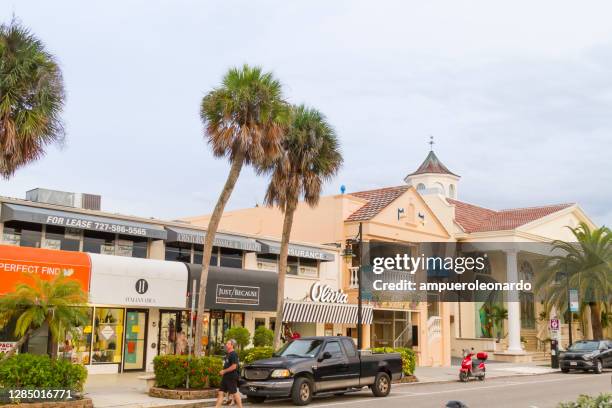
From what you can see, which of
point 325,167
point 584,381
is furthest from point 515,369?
point 325,167

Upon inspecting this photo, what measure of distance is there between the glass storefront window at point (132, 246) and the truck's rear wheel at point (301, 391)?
33.5 ft

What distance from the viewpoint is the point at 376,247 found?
34.6 m

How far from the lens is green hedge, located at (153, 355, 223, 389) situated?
18438 mm

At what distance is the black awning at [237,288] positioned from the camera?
25578 mm

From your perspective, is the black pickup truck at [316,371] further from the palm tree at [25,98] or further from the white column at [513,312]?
the white column at [513,312]

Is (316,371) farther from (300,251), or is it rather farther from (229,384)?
(300,251)

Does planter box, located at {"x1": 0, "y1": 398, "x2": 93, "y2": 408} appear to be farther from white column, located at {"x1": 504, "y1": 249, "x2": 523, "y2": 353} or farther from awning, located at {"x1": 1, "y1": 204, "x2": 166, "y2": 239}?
white column, located at {"x1": 504, "y1": 249, "x2": 523, "y2": 353}

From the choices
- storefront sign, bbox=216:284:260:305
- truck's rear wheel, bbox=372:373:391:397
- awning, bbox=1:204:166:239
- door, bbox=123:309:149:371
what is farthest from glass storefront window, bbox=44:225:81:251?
truck's rear wheel, bbox=372:373:391:397

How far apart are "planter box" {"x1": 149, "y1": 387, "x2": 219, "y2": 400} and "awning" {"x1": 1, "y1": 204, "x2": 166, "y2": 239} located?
6.80m

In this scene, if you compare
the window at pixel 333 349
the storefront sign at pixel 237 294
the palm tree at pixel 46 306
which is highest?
the storefront sign at pixel 237 294

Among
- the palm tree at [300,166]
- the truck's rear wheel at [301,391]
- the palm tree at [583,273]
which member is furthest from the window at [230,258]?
the palm tree at [583,273]

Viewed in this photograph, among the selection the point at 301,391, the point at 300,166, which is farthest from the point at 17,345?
the point at 300,166

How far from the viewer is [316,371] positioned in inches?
703

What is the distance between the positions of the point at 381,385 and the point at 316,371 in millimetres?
2844
